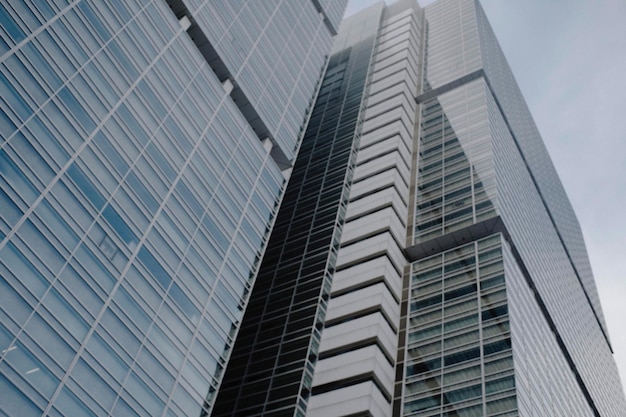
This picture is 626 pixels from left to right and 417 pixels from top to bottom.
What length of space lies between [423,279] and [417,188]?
46.5ft

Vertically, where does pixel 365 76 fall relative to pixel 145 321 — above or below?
above

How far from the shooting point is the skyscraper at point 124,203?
101ft

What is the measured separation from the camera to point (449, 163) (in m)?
68.9

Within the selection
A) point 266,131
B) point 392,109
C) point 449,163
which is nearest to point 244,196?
point 266,131

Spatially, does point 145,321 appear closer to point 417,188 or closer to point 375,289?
point 375,289

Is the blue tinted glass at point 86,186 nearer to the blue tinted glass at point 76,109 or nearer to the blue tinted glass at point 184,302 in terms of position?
the blue tinted glass at point 76,109

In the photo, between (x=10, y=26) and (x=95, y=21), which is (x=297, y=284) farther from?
(x=10, y=26)

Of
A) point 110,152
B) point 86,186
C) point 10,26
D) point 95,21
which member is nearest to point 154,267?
A: point 86,186

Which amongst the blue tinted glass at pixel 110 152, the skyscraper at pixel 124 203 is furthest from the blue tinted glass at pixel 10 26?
the blue tinted glass at pixel 110 152

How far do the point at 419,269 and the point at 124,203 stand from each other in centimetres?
2743

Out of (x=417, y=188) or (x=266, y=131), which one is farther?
(x=417, y=188)

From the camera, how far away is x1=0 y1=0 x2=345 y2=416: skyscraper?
30859 millimetres

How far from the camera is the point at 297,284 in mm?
57531

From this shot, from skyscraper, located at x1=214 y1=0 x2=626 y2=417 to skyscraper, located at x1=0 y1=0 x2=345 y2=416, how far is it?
28.2ft
